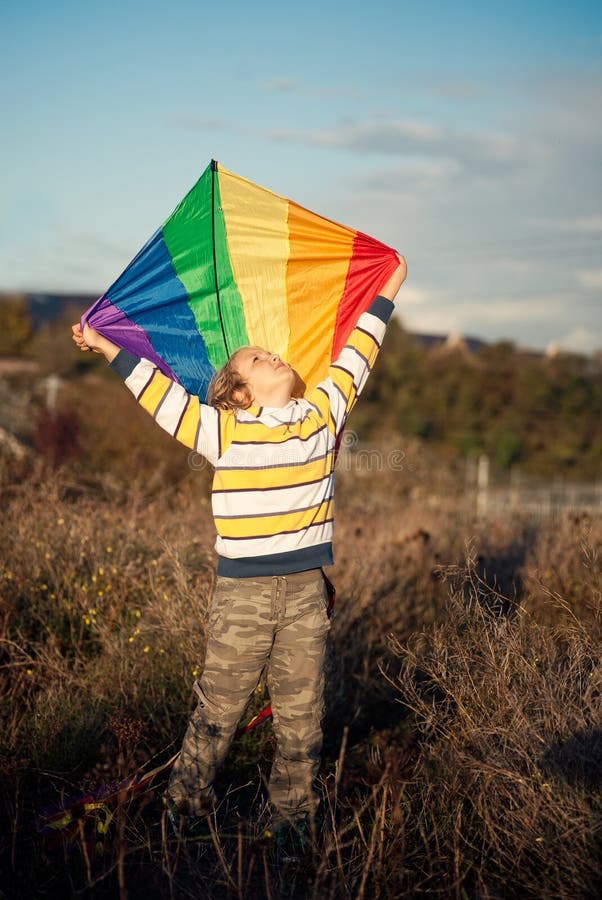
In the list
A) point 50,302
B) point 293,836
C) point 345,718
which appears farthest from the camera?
point 50,302

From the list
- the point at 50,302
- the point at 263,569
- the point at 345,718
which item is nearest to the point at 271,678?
the point at 263,569

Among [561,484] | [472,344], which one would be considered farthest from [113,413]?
[472,344]

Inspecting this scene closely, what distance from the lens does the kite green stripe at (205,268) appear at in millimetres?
4008

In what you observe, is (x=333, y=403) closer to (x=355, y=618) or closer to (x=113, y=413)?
(x=355, y=618)

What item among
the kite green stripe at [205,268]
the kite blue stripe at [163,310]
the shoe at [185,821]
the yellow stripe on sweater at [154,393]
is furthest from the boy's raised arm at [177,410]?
the shoe at [185,821]

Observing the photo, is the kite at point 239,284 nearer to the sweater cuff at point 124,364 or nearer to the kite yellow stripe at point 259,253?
the kite yellow stripe at point 259,253

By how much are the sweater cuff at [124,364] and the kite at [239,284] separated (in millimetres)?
561

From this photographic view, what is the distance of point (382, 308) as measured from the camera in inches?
143

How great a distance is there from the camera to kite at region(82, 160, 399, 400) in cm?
396

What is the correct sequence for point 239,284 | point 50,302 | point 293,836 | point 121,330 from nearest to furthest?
point 293,836 < point 121,330 < point 239,284 < point 50,302

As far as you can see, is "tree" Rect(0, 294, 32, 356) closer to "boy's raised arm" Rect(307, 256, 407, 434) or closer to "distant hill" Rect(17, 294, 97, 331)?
"distant hill" Rect(17, 294, 97, 331)

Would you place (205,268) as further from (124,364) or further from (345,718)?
(345,718)

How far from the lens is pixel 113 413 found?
1332 cm

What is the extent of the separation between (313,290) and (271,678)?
6.28 feet
